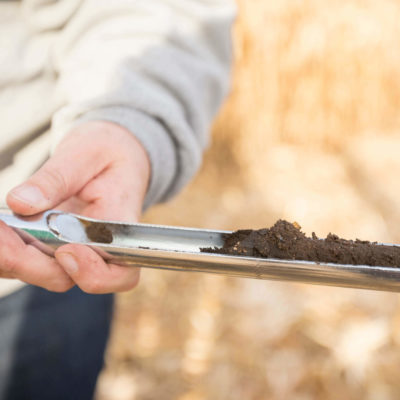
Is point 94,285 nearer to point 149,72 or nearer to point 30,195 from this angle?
point 30,195

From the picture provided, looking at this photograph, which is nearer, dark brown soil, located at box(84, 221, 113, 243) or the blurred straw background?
dark brown soil, located at box(84, 221, 113, 243)

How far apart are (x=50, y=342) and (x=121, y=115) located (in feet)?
1.66

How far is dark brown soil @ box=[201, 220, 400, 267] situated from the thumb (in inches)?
10.7

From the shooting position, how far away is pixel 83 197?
828 mm

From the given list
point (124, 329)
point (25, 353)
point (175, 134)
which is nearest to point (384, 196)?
point (124, 329)

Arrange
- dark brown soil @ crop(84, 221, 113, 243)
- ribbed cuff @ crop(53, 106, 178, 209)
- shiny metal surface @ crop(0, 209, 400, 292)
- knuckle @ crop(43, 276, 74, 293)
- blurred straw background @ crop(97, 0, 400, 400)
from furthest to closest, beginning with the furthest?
blurred straw background @ crop(97, 0, 400, 400), ribbed cuff @ crop(53, 106, 178, 209), knuckle @ crop(43, 276, 74, 293), dark brown soil @ crop(84, 221, 113, 243), shiny metal surface @ crop(0, 209, 400, 292)

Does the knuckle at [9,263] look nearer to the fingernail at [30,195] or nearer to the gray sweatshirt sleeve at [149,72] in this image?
the fingernail at [30,195]

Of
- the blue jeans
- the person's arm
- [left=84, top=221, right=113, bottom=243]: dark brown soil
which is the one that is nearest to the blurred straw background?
the blue jeans

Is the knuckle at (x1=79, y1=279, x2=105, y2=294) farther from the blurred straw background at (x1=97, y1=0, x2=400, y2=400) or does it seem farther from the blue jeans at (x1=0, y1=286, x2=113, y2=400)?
the blurred straw background at (x1=97, y1=0, x2=400, y2=400)

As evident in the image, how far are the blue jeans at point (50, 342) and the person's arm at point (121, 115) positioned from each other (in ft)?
0.68

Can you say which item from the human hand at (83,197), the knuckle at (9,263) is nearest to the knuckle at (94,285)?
the human hand at (83,197)

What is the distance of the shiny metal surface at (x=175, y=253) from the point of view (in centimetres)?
52

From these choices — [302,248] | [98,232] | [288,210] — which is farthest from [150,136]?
[288,210]

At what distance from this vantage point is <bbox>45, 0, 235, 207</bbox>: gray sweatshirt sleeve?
34.1 inches
